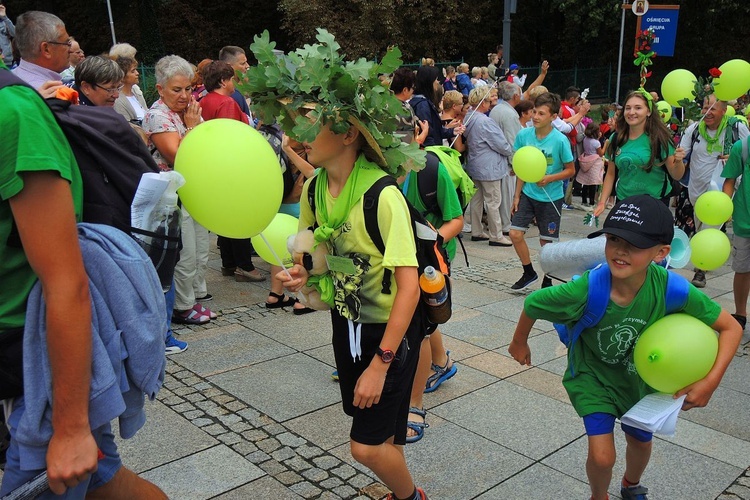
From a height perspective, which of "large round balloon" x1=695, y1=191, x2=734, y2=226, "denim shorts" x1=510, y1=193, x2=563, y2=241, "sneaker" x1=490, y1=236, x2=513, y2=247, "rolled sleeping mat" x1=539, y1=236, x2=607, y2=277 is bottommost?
"sneaker" x1=490, y1=236, x2=513, y2=247

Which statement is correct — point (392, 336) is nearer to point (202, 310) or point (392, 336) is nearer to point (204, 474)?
point (204, 474)

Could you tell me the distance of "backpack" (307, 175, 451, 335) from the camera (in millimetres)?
2662

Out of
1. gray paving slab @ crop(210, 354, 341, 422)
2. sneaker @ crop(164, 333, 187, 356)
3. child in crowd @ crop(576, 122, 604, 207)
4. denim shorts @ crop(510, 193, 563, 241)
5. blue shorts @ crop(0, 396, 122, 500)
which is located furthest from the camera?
child in crowd @ crop(576, 122, 604, 207)

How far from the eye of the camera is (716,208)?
5.70 meters

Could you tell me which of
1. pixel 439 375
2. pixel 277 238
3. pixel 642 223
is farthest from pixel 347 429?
pixel 642 223

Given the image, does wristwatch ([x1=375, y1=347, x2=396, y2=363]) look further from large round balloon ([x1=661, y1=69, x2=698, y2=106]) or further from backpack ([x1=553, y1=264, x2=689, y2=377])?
large round balloon ([x1=661, y1=69, x2=698, y2=106])

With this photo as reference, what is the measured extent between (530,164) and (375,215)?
4.23 metres

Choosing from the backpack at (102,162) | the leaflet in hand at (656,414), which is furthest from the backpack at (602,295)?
the backpack at (102,162)

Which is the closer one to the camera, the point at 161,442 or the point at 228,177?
the point at 228,177

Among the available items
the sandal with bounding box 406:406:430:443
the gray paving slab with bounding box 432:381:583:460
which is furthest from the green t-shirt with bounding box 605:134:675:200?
the sandal with bounding box 406:406:430:443

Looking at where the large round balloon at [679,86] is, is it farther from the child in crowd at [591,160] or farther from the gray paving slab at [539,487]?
the child in crowd at [591,160]

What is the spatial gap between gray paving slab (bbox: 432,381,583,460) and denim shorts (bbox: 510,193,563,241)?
2742 millimetres

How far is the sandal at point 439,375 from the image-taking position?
4582mm

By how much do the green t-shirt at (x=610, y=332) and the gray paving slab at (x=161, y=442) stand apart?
203 cm
